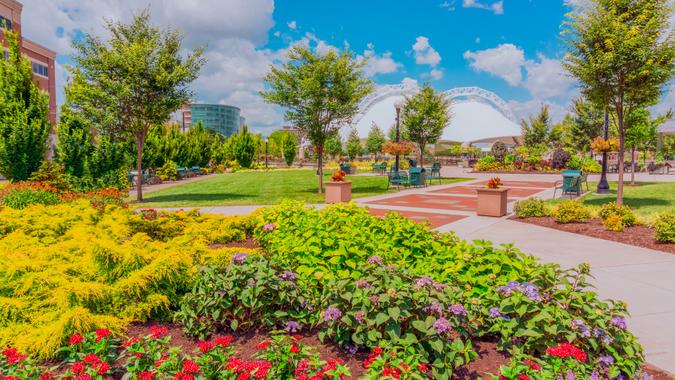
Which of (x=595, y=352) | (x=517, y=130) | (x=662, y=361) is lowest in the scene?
(x=662, y=361)

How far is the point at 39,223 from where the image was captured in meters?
6.28

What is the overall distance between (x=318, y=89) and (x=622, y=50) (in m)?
10.4

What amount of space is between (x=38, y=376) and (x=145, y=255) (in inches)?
61.3

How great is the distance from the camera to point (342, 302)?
306cm

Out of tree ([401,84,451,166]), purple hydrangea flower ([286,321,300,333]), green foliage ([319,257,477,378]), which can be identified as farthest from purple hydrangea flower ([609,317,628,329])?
tree ([401,84,451,166])

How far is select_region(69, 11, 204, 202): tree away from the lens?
14828 mm

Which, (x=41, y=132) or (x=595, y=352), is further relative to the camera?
(x=41, y=132)

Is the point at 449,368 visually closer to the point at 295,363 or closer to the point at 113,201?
the point at 295,363

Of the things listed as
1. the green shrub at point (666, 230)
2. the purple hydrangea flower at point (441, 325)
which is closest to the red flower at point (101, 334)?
the purple hydrangea flower at point (441, 325)

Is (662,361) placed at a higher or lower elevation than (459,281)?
lower

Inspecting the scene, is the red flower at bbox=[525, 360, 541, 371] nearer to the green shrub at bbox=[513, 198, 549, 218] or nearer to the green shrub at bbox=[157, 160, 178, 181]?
the green shrub at bbox=[513, 198, 549, 218]

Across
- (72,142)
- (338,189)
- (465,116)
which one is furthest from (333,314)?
(465,116)

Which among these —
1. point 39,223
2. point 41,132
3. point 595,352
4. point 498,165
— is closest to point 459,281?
point 595,352

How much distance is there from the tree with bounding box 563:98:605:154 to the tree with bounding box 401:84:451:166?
86.1ft
